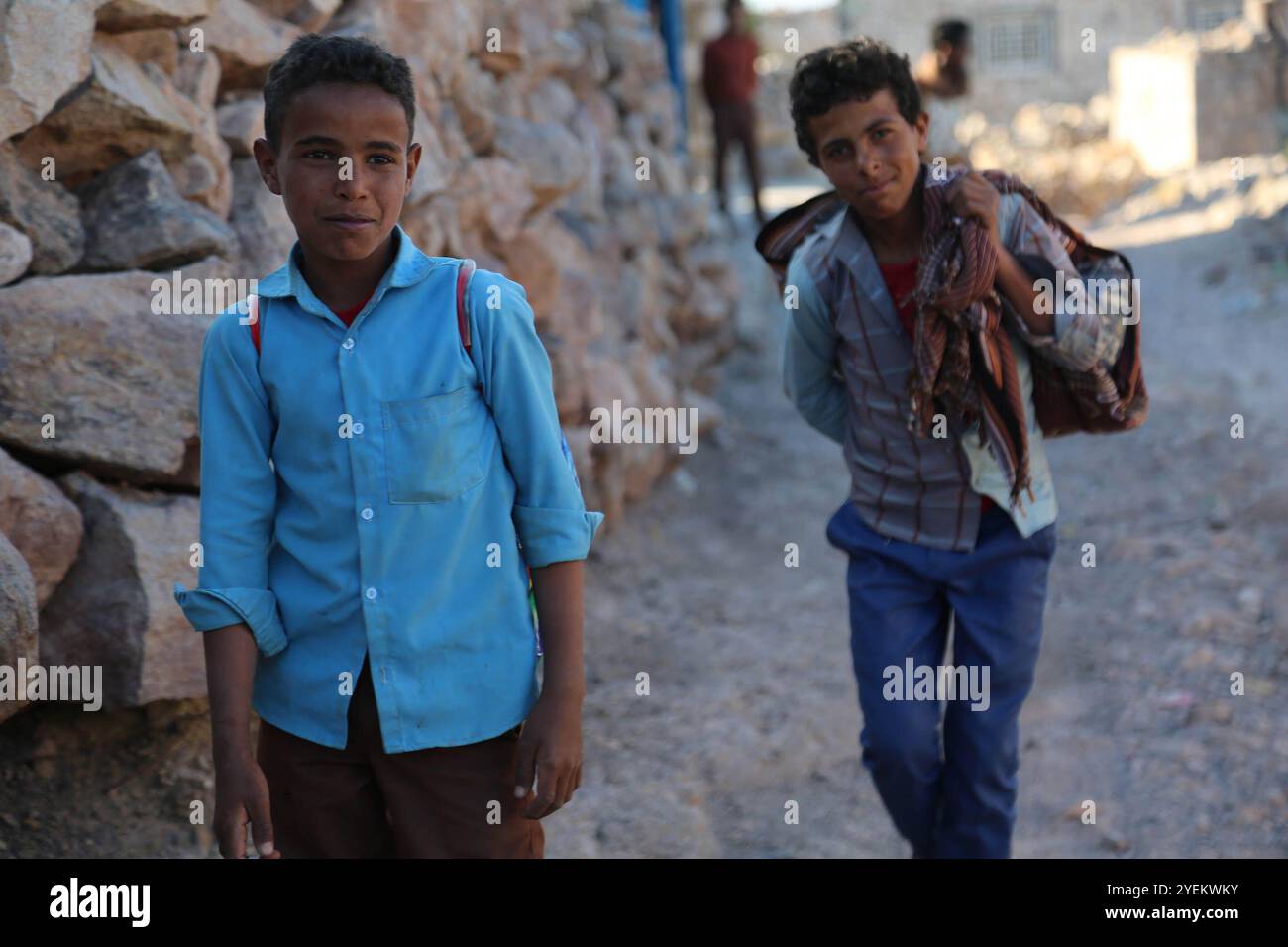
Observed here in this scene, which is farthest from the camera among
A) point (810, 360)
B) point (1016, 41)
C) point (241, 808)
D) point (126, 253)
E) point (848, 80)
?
point (1016, 41)

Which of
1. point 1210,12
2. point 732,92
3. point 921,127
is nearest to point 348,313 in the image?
point 921,127

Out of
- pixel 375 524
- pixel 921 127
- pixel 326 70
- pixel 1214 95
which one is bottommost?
pixel 375 524

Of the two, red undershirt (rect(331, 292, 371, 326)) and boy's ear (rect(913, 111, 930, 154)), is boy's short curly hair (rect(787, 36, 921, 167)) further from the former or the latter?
red undershirt (rect(331, 292, 371, 326))

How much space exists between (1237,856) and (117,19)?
11.4 feet

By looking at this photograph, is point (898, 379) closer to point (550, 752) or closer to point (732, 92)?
point (550, 752)

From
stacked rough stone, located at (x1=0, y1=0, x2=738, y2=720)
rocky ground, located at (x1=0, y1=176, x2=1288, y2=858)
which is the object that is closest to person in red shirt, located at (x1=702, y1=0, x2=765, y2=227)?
rocky ground, located at (x1=0, y1=176, x2=1288, y2=858)

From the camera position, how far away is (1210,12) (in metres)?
24.8

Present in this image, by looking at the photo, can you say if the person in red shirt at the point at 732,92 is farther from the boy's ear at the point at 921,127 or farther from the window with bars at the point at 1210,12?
the window with bars at the point at 1210,12

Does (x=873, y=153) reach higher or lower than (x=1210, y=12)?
lower

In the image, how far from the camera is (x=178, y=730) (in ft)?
9.83

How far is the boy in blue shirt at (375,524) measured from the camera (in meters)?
1.91

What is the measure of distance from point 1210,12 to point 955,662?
84.5 ft
